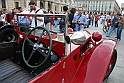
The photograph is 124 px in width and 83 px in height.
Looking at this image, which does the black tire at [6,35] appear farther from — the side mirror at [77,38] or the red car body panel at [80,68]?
the side mirror at [77,38]

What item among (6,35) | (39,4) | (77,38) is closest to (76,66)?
(77,38)

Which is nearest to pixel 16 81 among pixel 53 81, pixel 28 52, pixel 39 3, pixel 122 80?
pixel 53 81

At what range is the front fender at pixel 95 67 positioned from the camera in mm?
2193

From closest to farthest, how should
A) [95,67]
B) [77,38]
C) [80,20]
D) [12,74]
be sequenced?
[77,38] < [12,74] < [95,67] < [80,20]

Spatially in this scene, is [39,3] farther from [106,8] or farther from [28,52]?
[106,8]

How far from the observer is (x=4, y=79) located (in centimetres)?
199

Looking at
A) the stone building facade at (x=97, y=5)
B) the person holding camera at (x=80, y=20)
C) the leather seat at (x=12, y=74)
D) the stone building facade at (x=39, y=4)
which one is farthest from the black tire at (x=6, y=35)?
the stone building facade at (x=97, y=5)

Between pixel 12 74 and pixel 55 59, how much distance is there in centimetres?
73

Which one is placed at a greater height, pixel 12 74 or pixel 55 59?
pixel 55 59

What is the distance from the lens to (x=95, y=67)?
2340 mm

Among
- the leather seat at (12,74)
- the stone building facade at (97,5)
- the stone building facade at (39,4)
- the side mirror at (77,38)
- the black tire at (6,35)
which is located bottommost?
the leather seat at (12,74)

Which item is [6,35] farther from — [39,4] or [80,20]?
[39,4]

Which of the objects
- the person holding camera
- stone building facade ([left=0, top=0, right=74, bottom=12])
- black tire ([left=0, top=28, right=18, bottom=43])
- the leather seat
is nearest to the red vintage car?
the leather seat

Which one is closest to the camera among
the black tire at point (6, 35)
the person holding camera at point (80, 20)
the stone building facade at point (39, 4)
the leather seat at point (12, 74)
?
the leather seat at point (12, 74)
